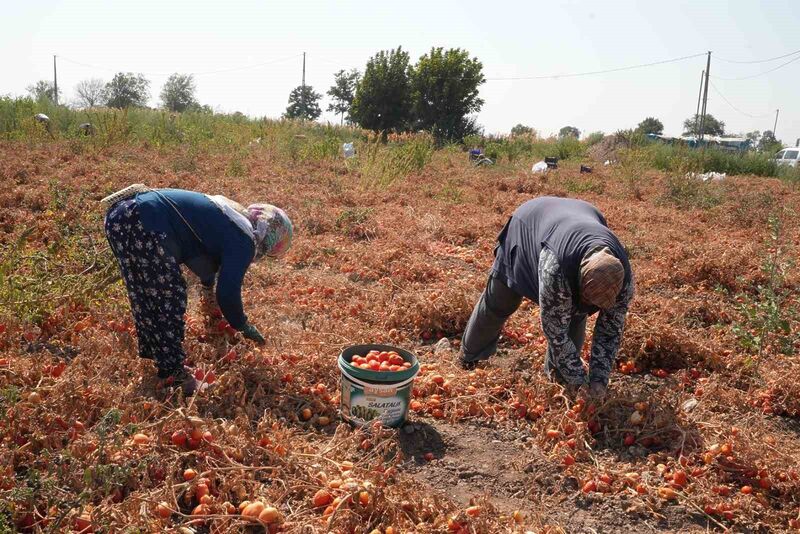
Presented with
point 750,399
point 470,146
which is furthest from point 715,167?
point 750,399

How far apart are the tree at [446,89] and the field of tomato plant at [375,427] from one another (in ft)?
91.1

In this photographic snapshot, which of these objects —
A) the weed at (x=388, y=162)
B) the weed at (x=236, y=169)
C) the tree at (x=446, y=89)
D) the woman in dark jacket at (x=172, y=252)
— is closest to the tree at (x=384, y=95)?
the tree at (x=446, y=89)

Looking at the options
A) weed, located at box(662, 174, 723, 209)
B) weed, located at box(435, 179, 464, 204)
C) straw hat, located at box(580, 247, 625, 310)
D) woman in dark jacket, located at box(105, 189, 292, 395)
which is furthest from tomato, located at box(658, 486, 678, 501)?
weed, located at box(662, 174, 723, 209)

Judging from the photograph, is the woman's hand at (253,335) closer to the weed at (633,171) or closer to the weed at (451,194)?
the weed at (451,194)

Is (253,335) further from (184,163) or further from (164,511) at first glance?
(184,163)

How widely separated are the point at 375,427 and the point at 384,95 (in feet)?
105

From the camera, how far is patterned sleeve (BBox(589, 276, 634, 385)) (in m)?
3.50

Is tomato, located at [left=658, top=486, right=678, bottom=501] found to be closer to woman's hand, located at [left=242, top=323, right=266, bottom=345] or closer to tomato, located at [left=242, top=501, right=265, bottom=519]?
tomato, located at [left=242, top=501, right=265, bottom=519]

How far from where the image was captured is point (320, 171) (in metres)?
12.9

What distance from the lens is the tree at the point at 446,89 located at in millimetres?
33094

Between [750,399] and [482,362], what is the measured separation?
1778mm

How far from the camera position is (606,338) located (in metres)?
3.58

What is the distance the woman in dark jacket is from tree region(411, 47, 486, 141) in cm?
3002

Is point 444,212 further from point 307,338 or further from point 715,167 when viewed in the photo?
point 715,167
